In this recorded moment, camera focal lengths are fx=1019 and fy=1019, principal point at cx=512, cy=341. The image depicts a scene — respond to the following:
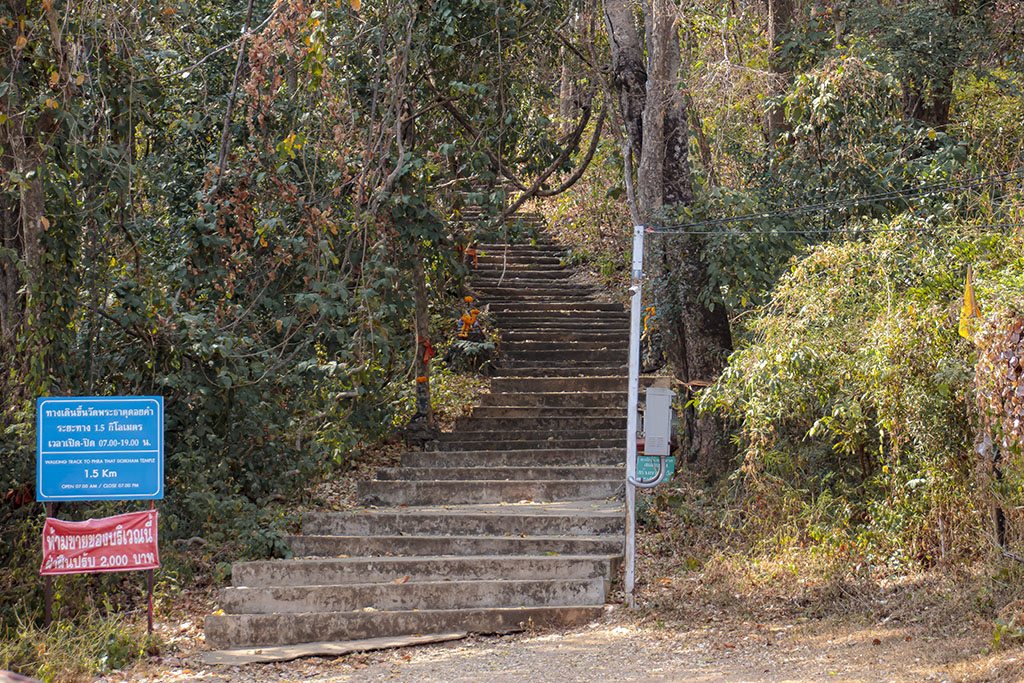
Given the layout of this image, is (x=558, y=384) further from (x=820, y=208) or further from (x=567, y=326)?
(x=820, y=208)

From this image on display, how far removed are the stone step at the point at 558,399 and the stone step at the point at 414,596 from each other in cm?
508

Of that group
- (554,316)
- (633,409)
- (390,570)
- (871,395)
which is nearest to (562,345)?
(554,316)

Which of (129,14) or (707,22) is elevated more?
(707,22)

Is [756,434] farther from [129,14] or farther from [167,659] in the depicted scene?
[129,14]

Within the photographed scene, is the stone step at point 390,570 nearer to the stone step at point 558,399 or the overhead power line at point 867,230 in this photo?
the overhead power line at point 867,230

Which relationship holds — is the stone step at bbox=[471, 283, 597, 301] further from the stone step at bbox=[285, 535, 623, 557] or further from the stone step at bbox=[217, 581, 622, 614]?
the stone step at bbox=[217, 581, 622, 614]

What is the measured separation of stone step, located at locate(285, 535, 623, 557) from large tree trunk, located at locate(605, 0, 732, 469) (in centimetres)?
237

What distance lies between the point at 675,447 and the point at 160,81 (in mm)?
6899

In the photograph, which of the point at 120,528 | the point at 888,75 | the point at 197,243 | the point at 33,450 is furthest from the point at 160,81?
the point at 888,75

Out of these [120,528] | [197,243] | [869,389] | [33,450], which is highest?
[197,243]

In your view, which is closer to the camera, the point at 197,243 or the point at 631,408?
the point at 631,408

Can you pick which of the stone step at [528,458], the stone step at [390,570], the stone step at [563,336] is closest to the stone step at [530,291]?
the stone step at [563,336]

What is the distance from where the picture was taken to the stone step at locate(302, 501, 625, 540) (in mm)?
9898

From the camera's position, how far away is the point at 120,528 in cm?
793
